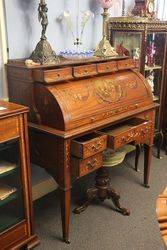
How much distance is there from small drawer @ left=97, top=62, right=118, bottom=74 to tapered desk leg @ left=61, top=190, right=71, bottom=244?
0.89 m

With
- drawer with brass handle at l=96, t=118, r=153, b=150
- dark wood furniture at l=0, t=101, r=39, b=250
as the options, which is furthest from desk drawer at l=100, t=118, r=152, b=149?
dark wood furniture at l=0, t=101, r=39, b=250

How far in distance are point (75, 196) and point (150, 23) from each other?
1.71 meters

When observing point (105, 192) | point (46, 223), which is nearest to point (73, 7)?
point (105, 192)

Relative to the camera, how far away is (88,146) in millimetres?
1855

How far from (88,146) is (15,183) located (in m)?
0.50

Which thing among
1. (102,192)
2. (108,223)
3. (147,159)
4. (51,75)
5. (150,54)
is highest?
(150,54)

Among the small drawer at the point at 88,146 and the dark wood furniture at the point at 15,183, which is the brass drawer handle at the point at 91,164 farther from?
→ the dark wood furniture at the point at 15,183

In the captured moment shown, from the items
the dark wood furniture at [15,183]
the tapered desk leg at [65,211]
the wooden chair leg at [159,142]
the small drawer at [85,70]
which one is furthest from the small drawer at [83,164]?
the wooden chair leg at [159,142]

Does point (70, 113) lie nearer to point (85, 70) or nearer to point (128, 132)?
point (85, 70)

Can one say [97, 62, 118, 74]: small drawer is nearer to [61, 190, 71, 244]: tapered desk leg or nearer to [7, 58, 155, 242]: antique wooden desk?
[7, 58, 155, 242]: antique wooden desk

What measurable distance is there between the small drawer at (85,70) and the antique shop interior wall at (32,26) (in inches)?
19.1

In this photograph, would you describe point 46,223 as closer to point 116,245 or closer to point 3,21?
point 116,245

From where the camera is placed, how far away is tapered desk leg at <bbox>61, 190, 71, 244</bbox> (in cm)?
192

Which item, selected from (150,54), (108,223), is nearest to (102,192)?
(108,223)
